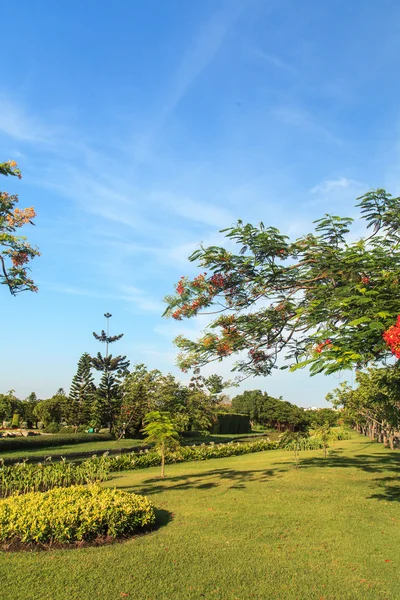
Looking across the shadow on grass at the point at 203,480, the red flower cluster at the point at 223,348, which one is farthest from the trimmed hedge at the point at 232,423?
the red flower cluster at the point at 223,348

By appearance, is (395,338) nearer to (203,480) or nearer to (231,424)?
(203,480)

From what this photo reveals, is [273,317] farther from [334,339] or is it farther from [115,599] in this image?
[115,599]

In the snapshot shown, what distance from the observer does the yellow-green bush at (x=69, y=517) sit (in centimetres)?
582

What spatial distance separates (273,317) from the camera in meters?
8.08

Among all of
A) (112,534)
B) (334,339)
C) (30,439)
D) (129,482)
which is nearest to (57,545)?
(112,534)

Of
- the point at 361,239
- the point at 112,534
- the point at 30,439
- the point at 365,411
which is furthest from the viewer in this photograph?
the point at 365,411

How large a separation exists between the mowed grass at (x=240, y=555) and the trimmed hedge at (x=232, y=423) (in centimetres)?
3147

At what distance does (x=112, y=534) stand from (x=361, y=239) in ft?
20.2

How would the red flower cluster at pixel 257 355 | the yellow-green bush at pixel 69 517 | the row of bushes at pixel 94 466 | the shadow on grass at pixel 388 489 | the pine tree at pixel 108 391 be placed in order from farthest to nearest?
the pine tree at pixel 108 391, the shadow on grass at pixel 388 489, the row of bushes at pixel 94 466, the red flower cluster at pixel 257 355, the yellow-green bush at pixel 69 517

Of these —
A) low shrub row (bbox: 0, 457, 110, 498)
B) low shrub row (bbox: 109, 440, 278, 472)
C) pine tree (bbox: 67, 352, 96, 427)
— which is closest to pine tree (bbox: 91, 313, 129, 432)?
pine tree (bbox: 67, 352, 96, 427)

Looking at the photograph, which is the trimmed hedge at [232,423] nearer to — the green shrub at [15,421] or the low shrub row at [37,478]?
the green shrub at [15,421]

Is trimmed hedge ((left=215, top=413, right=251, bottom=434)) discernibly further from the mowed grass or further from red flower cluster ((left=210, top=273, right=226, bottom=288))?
red flower cluster ((left=210, top=273, right=226, bottom=288))

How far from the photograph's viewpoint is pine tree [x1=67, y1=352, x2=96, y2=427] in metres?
36.0

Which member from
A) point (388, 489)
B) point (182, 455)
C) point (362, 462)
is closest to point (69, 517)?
point (388, 489)
